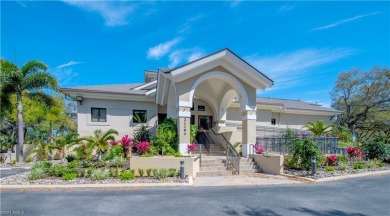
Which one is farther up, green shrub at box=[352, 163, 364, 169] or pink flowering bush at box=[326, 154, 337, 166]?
pink flowering bush at box=[326, 154, 337, 166]

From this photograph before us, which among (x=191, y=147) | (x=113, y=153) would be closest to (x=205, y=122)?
(x=191, y=147)

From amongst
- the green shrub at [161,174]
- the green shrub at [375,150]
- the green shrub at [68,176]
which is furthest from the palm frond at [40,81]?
the green shrub at [375,150]

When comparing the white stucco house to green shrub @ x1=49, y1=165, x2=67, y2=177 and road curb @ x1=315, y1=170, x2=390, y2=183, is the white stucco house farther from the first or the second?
green shrub @ x1=49, y1=165, x2=67, y2=177

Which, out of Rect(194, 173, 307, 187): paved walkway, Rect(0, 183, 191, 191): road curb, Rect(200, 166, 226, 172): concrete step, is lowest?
Rect(194, 173, 307, 187): paved walkway

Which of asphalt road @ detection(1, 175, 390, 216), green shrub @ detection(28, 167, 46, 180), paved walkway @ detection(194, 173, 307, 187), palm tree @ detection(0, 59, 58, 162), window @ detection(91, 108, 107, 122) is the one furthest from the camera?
window @ detection(91, 108, 107, 122)

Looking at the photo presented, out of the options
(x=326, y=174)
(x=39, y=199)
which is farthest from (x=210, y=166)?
(x=39, y=199)

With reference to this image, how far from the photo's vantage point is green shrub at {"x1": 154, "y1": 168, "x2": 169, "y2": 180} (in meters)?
10.3

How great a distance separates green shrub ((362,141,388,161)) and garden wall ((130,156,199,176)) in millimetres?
12173

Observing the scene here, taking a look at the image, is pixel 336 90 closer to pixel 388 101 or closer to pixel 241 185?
pixel 388 101

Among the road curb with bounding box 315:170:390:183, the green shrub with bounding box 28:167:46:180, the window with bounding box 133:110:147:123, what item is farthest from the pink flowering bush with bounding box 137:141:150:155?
the road curb with bounding box 315:170:390:183

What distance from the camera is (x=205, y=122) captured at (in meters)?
20.8

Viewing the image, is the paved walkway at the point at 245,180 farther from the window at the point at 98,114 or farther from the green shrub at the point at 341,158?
the window at the point at 98,114

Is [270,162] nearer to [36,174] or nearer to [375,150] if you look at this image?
[375,150]

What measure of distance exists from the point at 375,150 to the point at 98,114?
19.5 meters
